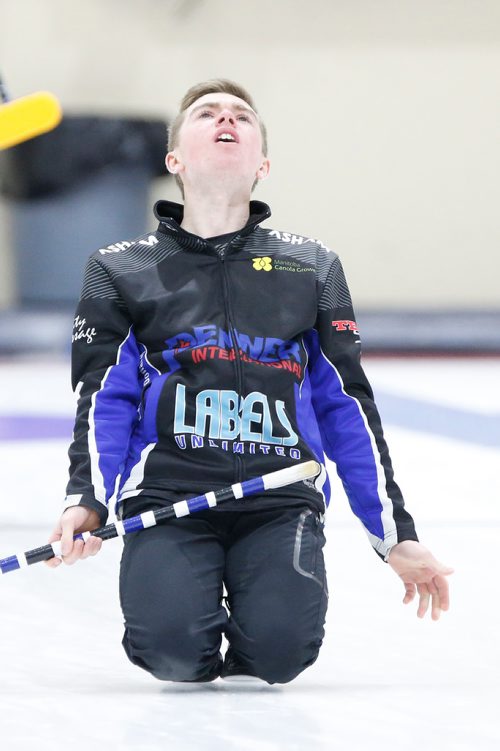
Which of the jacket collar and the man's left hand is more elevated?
the jacket collar

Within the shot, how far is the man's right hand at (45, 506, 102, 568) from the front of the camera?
1168 millimetres

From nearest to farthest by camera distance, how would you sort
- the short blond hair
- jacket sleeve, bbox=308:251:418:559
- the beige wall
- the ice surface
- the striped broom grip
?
1. the ice surface
2. the striped broom grip
3. jacket sleeve, bbox=308:251:418:559
4. the short blond hair
5. the beige wall

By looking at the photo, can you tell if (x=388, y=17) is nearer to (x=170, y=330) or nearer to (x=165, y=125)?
(x=165, y=125)

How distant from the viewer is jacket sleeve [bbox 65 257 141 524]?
Result: 4.13ft

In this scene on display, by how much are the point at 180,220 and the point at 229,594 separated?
1.73 feet

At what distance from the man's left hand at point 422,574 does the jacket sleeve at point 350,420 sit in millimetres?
18

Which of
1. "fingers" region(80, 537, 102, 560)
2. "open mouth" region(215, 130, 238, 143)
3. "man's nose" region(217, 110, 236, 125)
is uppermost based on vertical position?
"man's nose" region(217, 110, 236, 125)

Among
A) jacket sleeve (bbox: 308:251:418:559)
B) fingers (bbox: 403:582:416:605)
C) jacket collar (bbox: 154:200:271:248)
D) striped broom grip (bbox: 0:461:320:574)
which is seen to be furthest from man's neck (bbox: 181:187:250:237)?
fingers (bbox: 403:582:416:605)

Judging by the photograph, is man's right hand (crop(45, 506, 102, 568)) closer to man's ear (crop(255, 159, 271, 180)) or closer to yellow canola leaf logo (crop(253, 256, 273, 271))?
yellow canola leaf logo (crop(253, 256, 273, 271))

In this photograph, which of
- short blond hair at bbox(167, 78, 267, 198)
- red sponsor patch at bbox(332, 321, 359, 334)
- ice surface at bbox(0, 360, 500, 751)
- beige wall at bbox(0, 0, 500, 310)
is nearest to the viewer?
ice surface at bbox(0, 360, 500, 751)

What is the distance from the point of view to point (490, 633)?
4.45 feet

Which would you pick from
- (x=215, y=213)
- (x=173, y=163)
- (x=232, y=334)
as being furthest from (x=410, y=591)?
(x=173, y=163)

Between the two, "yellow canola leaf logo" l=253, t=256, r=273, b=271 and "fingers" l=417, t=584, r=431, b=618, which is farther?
"yellow canola leaf logo" l=253, t=256, r=273, b=271

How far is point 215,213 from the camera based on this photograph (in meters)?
1.43
